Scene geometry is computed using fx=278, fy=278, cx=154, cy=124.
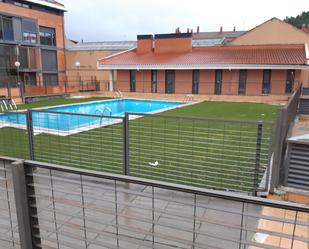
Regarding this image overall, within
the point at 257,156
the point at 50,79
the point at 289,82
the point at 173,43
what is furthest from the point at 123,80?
the point at 257,156

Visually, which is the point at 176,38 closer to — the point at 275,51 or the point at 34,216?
the point at 275,51

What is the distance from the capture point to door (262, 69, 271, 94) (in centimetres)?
1976

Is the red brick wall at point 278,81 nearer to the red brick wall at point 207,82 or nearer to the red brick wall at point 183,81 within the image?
the red brick wall at point 207,82

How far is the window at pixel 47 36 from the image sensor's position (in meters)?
27.3

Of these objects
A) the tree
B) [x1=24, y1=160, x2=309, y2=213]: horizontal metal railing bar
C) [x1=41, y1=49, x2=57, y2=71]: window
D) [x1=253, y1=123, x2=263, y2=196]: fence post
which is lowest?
[x1=253, y1=123, x2=263, y2=196]: fence post

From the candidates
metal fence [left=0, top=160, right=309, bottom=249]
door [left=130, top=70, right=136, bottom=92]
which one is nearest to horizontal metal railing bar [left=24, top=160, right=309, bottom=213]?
metal fence [left=0, top=160, right=309, bottom=249]

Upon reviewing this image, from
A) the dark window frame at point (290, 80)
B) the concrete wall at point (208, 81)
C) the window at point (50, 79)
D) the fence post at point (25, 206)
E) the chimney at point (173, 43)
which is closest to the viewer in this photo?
the fence post at point (25, 206)

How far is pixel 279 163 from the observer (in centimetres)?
362

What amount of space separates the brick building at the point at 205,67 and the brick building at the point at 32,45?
6.22 meters

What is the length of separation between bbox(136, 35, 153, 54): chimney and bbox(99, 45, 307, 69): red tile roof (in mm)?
674

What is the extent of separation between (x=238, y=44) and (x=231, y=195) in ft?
84.2

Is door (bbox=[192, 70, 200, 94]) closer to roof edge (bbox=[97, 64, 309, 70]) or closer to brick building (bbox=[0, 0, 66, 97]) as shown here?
roof edge (bbox=[97, 64, 309, 70])

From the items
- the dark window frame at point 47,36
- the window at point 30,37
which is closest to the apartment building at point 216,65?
the window at point 30,37

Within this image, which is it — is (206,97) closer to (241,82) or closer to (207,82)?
(207,82)
